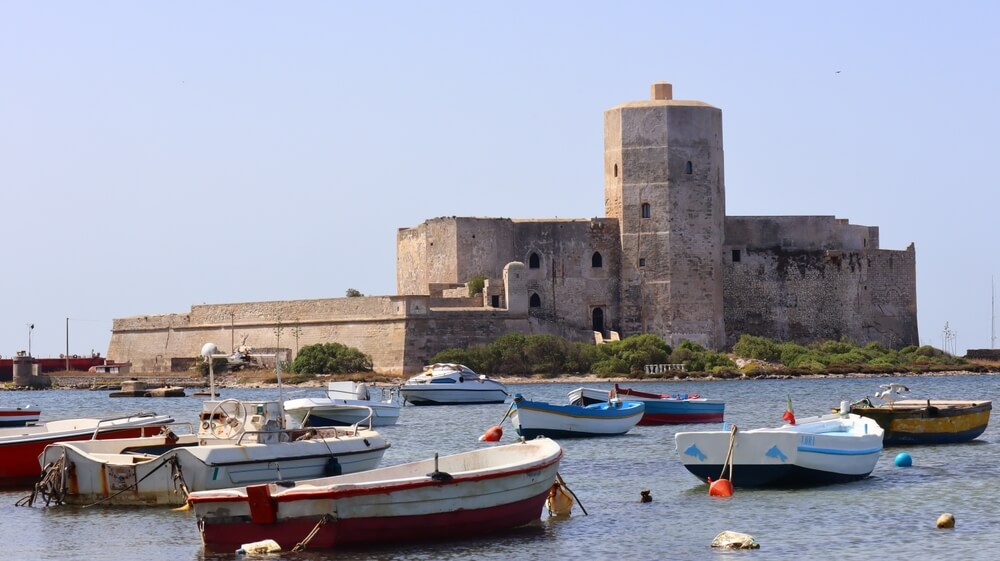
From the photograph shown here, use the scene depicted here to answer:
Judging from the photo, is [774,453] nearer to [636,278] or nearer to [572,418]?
[572,418]

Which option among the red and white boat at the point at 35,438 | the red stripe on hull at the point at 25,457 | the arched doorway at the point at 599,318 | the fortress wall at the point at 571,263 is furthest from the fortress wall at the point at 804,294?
the red stripe on hull at the point at 25,457

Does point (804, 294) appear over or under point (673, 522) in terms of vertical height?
over

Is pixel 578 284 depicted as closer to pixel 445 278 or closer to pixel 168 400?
pixel 445 278

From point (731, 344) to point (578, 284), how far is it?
212 inches

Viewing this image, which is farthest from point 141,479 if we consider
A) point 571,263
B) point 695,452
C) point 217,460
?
point 571,263

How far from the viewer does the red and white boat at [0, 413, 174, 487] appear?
18.6 m

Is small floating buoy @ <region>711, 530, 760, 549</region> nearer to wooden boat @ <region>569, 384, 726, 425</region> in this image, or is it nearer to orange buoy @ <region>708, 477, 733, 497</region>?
orange buoy @ <region>708, 477, 733, 497</region>

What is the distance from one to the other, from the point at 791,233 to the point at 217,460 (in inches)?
1586

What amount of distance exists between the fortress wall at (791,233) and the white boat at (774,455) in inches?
1414

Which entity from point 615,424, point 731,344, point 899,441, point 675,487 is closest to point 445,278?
point 731,344

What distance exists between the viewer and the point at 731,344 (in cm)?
5366

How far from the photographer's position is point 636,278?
171ft

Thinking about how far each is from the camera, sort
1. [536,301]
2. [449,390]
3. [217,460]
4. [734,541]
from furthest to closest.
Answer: [536,301]
[449,390]
[217,460]
[734,541]

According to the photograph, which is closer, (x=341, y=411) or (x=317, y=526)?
(x=317, y=526)
